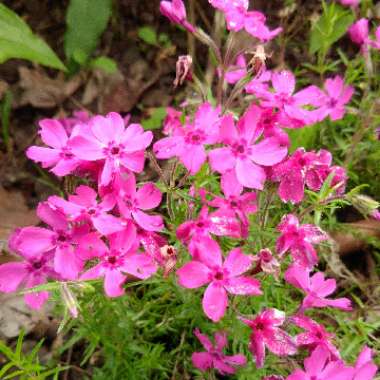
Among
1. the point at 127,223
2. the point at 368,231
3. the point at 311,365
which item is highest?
the point at 127,223

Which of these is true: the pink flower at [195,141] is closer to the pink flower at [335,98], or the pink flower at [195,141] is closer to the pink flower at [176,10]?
the pink flower at [176,10]

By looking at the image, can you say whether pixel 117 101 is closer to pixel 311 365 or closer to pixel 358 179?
pixel 358 179

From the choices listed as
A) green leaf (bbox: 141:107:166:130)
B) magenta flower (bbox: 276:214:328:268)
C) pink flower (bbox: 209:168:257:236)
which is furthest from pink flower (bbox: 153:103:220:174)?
green leaf (bbox: 141:107:166:130)

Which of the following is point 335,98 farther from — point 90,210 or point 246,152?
point 90,210

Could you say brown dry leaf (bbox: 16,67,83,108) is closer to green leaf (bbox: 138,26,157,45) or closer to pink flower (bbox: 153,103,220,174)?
green leaf (bbox: 138,26,157,45)

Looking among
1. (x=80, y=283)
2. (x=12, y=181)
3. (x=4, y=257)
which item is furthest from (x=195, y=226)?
(x=12, y=181)

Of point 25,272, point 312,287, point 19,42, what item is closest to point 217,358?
point 312,287
